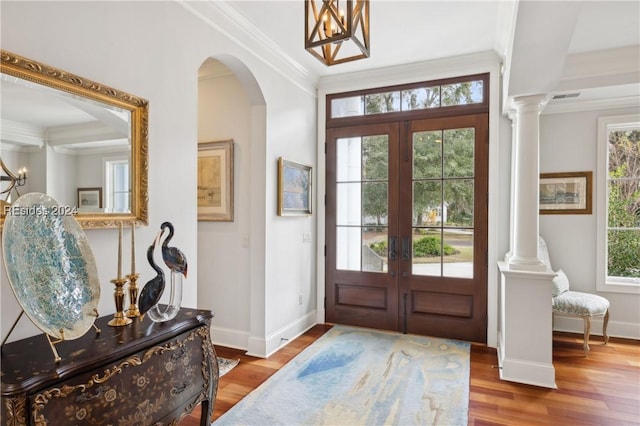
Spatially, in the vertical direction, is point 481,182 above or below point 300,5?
below

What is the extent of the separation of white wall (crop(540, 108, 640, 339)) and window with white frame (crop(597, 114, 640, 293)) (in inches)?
2.4

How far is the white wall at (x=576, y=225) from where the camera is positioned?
12.5ft

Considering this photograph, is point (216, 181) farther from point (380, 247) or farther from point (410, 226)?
point (410, 226)

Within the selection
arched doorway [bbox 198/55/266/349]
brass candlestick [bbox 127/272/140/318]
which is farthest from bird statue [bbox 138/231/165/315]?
arched doorway [bbox 198/55/266/349]

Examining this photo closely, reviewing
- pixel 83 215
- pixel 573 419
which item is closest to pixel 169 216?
pixel 83 215

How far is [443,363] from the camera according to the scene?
307 cm

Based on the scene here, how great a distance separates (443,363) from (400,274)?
3.42 feet

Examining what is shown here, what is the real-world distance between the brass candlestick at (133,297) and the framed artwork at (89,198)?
395mm

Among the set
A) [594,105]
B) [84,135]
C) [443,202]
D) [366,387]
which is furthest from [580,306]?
[84,135]

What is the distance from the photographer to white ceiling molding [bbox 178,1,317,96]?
2.51 meters

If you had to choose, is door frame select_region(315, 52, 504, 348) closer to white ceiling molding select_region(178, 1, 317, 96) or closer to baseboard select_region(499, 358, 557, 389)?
baseboard select_region(499, 358, 557, 389)

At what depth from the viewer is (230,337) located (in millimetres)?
3492

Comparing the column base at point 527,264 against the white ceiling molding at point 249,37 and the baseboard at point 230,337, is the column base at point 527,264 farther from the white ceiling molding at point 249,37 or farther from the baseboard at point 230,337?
the white ceiling molding at point 249,37

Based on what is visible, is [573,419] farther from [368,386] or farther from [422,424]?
[368,386]
